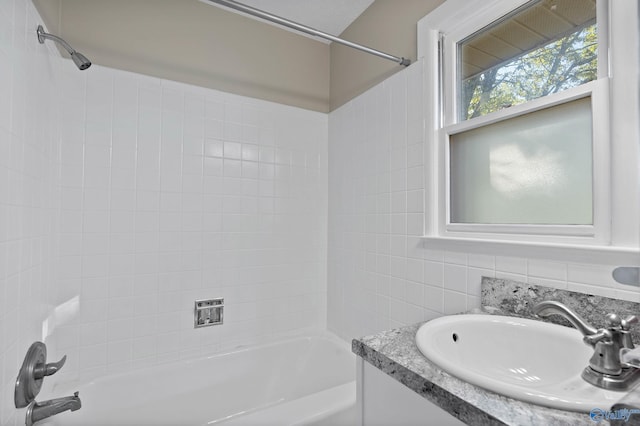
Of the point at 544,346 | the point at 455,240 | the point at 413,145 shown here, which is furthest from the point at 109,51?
the point at 544,346

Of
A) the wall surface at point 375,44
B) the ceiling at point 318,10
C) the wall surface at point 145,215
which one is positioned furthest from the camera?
the ceiling at point 318,10

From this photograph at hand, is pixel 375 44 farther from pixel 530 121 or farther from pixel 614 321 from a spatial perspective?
pixel 614 321

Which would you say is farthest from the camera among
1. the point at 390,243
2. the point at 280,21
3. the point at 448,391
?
the point at 390,243

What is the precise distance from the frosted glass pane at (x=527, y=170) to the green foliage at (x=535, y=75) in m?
0.08

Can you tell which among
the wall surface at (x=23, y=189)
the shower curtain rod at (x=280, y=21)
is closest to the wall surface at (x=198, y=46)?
the wall surface at (x=23, y=189)

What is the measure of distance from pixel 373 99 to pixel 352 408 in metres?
1.61

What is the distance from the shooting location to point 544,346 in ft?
2.98

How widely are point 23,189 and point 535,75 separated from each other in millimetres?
1926

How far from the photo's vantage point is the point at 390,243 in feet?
5.61

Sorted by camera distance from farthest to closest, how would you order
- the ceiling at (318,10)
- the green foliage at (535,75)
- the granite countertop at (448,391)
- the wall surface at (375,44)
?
the ceiling at (318,10)
the wall surface at (375,44)
the green foliage at (535,75)
the granite countertop at (448,391)

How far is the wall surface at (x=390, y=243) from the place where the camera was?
124 cm

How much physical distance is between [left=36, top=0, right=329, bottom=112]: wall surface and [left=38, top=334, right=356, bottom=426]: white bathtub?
1.65 metres

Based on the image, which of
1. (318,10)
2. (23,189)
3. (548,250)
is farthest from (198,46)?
(548,250)

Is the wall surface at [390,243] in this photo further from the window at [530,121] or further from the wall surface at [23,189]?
the wall surface at [23,189]
